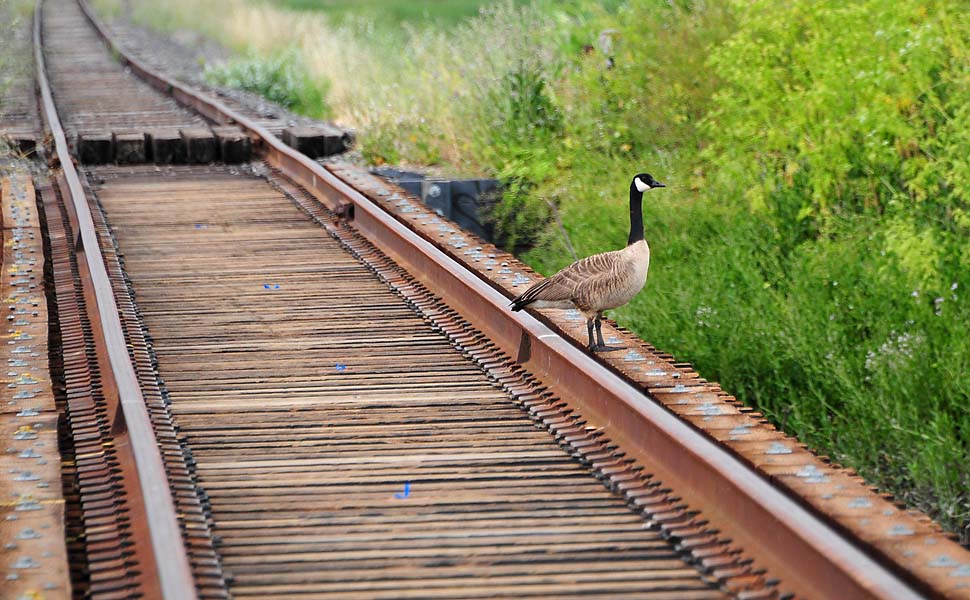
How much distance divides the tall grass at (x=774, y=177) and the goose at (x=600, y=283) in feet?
4.66

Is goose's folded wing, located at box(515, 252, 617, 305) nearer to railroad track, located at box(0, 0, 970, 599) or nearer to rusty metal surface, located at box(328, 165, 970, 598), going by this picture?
railroad track, located at box(0, 0, 970, 599)

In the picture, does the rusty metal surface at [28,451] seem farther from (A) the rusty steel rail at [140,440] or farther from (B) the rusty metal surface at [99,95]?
(B) the rusty metal surface at [99,95]

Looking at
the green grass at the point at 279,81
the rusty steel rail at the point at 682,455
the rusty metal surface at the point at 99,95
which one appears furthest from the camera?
the green grass at the point at 279,81

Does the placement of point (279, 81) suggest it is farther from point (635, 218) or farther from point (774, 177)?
point (635, 218)

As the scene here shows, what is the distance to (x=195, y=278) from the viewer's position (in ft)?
25.3

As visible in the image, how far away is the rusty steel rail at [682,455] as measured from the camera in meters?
3.33

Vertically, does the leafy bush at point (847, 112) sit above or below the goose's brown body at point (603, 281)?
above

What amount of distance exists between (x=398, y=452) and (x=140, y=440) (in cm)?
92

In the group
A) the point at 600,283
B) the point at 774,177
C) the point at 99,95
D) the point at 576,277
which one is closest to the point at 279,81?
the point at 99,95

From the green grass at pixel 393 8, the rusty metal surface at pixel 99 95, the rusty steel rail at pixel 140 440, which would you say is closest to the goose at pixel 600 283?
the rusty steel rail at pixel 140 440

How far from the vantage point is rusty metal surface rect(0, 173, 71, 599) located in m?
3.63

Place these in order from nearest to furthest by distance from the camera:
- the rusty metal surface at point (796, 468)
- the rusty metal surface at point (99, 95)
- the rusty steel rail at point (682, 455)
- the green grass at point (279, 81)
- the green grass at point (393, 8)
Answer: the rusty steel rail at point (682, 455), the rusty metal surface at point (796, 468), the rusty metal surface at point (99, 95), the green grass at point (279, 81), the green grass at point (393, 8)

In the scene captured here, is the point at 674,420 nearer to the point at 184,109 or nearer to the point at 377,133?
the point at 377,133

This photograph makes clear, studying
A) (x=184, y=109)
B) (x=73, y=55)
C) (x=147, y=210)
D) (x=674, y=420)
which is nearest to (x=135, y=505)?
(x=674, y=420)
